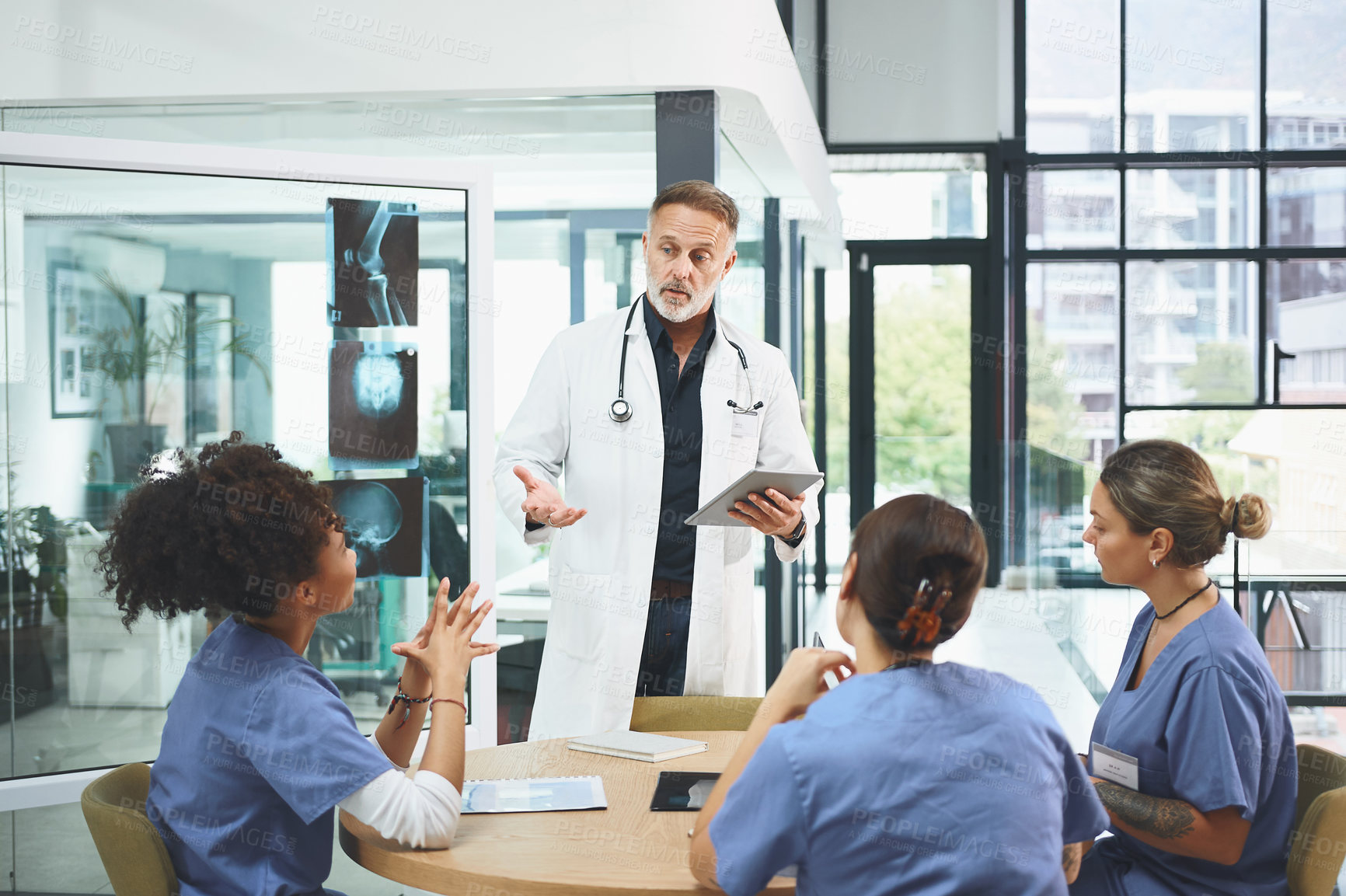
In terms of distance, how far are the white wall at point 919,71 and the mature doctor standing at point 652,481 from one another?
6541 mm

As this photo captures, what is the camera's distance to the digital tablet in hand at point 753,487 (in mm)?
1983

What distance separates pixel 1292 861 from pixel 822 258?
22.4 ft

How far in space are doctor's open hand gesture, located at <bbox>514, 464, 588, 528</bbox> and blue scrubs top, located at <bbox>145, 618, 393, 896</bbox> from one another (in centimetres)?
78

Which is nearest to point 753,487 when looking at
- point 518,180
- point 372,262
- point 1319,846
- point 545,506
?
point 545,506

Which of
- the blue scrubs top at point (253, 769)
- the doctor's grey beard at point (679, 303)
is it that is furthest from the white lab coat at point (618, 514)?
the blue scrubs top at point (253, 769)

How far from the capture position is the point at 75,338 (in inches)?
110

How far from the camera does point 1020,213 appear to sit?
345 inches

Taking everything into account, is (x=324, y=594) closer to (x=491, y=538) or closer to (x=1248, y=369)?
(x=491, y=538)

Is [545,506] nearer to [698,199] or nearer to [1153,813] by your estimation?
[698,199]

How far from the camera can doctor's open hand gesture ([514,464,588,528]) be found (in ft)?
7.45

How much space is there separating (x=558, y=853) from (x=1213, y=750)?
2.98 ft

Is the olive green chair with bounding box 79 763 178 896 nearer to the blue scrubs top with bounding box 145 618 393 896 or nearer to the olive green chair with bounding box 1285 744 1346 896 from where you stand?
the blue scrubs top with bounding box 145 618 393 896

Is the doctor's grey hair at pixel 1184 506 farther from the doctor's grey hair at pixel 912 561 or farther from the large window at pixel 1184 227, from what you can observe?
the large window at pixel 1184 227

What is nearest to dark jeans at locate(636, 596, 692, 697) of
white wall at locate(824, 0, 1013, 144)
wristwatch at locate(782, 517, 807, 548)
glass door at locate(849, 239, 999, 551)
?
wristwatch at locate(782, 517, 807, 548)
